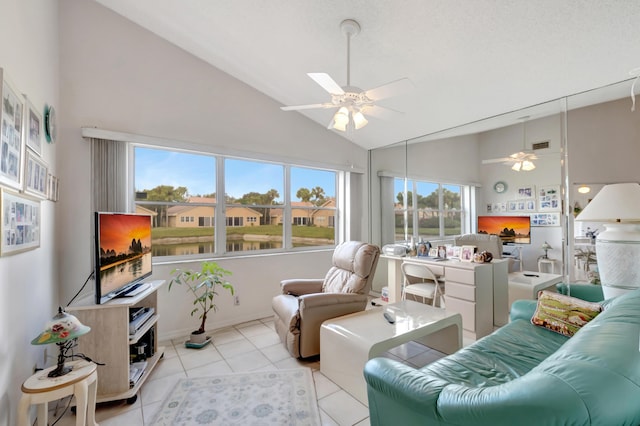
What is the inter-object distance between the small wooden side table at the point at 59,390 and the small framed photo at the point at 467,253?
3.37m

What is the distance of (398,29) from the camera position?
7.18 ft

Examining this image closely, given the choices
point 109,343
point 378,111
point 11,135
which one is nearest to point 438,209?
point 378,111

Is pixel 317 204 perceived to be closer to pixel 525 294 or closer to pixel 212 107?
pixel 212 107

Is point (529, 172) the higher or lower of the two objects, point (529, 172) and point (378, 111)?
the lower

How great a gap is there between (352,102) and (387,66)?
899 mm

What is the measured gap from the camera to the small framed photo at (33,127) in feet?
5.45

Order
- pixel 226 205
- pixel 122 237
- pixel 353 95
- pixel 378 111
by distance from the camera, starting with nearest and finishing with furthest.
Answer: pixel 353 95, pixel 122 237, pixel 378 111, pixel 226 205

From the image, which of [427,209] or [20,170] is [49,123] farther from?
[427,209]

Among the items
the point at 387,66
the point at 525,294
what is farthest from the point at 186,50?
the point at 525,294

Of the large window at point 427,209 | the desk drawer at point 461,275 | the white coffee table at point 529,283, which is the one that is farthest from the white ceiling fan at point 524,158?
the desk drawer at point 461,275

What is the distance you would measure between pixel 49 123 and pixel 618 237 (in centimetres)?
456

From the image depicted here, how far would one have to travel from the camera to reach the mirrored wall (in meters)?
2.55

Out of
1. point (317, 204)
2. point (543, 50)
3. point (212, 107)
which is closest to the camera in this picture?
point (543, 50)

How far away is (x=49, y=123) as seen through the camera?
2.11m
